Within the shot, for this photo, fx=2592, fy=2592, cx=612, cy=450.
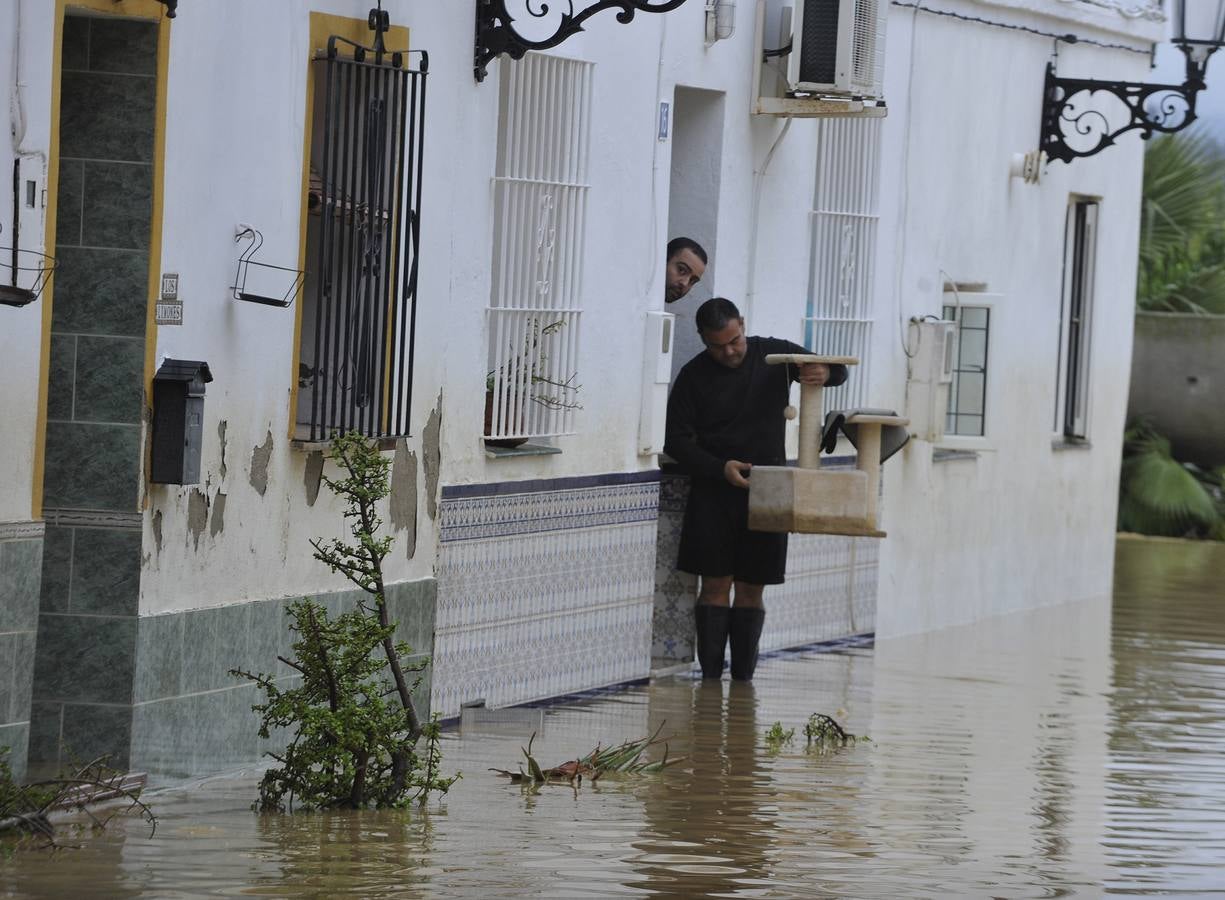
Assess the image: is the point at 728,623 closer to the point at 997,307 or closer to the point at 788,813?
the point at 997,307

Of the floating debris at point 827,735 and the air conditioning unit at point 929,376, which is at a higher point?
the air conditioning unit at point 929,376

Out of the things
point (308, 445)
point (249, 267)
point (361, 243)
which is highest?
point (361, 243)

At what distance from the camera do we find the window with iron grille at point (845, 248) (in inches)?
531

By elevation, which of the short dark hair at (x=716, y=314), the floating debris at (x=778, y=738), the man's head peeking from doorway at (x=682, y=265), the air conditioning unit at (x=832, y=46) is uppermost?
the air conditioning unit at (x=832, y=46)

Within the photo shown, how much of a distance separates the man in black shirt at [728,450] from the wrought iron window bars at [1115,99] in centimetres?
425

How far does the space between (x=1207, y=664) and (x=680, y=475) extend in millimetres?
→ 3426

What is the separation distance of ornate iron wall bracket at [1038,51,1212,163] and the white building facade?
0.42 feet

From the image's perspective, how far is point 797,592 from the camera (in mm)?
13633

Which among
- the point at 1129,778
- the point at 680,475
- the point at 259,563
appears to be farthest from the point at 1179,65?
the point at 259,563

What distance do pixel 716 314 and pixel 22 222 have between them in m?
4.99

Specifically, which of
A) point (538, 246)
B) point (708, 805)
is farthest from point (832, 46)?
point (708, 805)

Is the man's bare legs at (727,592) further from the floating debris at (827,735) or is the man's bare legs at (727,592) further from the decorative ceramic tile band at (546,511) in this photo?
the floating debris at (827,735)

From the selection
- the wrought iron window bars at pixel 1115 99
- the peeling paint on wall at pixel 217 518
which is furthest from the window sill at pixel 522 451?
the wrought iron window bars at pixel 1115 99

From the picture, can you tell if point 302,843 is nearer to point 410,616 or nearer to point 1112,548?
point 410,616
